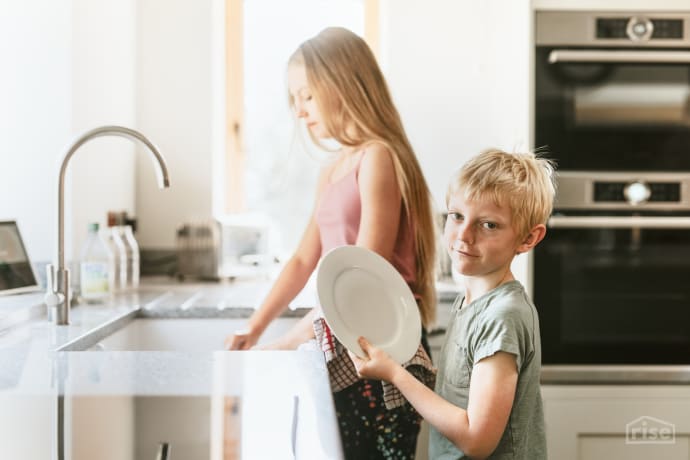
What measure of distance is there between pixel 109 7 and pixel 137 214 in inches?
27.6

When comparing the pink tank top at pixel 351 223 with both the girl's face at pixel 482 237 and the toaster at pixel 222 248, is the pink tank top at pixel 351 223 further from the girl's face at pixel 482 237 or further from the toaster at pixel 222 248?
the toaster at pixel 222 248

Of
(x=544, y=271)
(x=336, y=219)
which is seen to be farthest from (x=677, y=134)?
(x=336, y=219)

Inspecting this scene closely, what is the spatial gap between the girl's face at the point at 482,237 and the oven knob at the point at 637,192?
91 cm

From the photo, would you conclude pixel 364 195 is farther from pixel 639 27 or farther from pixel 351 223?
pixel 639 27

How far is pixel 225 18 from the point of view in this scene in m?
2.78

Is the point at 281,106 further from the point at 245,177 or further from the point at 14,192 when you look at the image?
the point at 14,192

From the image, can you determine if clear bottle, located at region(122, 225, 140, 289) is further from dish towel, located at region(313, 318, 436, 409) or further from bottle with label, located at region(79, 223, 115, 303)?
dish towel, located at region(313, 318, 436, 409)

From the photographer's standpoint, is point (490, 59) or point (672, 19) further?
point (490, 59)

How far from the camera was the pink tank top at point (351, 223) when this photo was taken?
1.56 metres

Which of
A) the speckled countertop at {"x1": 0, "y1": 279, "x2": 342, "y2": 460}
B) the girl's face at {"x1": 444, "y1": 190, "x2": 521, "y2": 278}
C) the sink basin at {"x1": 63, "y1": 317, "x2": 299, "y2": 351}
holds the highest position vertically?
the girl's face at {"x1": 444, "y1": 190, "x2": 521, "y2": 278}

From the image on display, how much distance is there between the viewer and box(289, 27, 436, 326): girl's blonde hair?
1.55 meters

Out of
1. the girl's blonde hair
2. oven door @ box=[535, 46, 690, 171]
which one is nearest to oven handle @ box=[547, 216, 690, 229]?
oven door @ box=[535, 46, 690, 171]

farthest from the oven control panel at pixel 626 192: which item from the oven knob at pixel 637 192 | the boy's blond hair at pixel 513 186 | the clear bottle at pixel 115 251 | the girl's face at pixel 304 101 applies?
the clear bottle at pixel 115 251

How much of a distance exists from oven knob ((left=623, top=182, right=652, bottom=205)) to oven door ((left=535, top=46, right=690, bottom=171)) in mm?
43
